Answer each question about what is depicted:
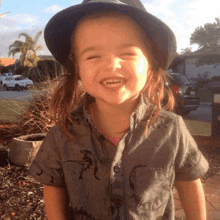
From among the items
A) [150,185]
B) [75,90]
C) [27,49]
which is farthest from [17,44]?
[150,185]

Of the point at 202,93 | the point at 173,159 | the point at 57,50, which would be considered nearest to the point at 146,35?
the point at 57,50

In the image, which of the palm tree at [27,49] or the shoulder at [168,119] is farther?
the palm tree at [27,49]

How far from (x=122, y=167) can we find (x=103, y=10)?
0.70 metres

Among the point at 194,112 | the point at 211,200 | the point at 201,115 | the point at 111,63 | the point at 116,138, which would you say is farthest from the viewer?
the point at 194,112

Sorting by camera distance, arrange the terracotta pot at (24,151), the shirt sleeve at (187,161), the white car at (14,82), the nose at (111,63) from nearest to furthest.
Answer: the nose at (111,63), the shirt sleeve at (187,161), the terracotta pot at (24,151), the white car at (14,82)

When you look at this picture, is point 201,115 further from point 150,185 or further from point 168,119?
point 150,185

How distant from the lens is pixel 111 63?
1225 mm

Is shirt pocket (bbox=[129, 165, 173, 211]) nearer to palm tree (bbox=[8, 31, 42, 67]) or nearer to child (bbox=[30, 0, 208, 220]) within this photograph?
child (bbox=[30, 0, 208, 220])

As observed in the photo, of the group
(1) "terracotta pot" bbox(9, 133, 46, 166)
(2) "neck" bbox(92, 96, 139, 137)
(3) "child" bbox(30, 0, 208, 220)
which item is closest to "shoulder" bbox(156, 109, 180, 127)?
(3) "child" bbox(30, 0, 208, 220)

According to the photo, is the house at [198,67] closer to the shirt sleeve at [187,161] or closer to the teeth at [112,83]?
the shirt sleeve at [187,161]

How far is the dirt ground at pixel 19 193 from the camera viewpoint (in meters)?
2.56

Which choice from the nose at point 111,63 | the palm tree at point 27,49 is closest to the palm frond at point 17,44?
the palm tree at point 27,49

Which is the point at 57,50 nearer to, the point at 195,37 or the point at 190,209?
the point at 190,209

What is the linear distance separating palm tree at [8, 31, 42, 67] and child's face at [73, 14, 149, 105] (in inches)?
1635
